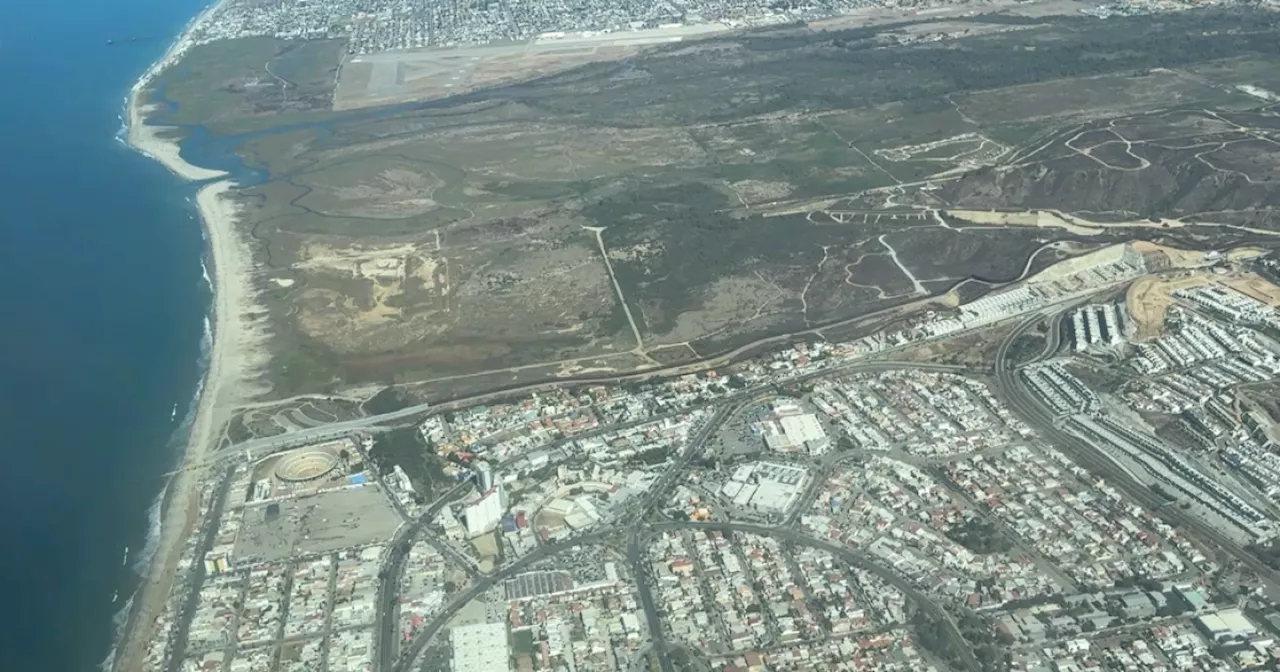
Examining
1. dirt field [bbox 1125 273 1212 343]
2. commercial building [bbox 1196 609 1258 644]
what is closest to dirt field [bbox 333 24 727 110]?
A: dirt field [bbox 1125 273 1212 343]

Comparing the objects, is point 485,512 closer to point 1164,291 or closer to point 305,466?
point 305,466

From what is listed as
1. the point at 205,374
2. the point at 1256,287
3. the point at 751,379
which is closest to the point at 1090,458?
the point at 751,379

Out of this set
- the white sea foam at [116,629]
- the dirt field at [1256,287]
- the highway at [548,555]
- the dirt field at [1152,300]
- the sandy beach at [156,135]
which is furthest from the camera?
Result: the sandy beach at [156,135]

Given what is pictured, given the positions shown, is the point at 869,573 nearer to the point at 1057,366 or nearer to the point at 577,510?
the point at 577,510

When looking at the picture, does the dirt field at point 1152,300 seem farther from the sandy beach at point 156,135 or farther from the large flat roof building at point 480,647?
the sandy beach at point 156,135

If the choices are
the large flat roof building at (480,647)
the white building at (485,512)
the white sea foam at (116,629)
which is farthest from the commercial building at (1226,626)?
the white sea foam at (116,629)

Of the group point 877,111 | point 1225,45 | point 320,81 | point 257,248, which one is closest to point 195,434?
point 257,248
